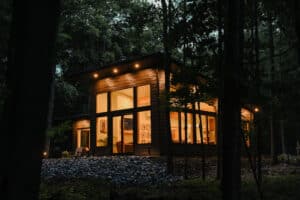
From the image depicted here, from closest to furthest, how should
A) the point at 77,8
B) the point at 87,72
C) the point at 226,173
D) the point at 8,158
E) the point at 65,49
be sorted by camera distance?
the point at 8,158
the point at 226,173
the point at 87,72
the point at 77,8
the point at 65,49

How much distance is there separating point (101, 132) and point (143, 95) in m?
3.36

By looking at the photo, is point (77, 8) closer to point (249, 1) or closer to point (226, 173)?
point (249, 1)

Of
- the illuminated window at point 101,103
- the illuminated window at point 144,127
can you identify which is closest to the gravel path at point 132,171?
the illuminated window at point 144,127

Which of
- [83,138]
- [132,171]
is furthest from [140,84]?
[83,138]

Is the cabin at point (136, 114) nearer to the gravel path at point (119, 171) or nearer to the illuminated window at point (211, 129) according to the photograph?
the illuminated window at point (211, 129)

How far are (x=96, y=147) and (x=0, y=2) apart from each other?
38.9 ft

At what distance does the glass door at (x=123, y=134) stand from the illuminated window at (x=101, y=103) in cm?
107

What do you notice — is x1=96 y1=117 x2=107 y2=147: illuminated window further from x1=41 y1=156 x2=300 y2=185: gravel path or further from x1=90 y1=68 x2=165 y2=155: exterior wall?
x1=41 y1=156 x2=300 y2=185: gravel path

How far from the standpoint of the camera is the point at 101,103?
19328 mm

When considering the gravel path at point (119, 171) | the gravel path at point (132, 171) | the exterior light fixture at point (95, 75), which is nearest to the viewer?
the gravel path at point (119, 171)

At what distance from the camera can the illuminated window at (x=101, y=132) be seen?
18.8 metres

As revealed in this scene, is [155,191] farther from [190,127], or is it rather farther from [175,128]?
[190,127]

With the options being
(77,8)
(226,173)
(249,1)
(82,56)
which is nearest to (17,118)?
(226,173)

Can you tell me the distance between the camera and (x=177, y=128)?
16906 mm
